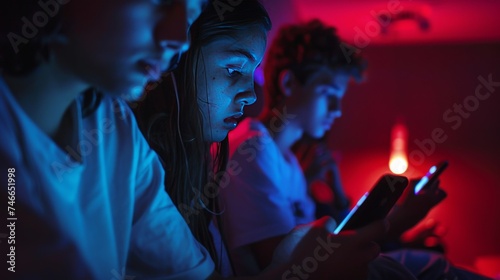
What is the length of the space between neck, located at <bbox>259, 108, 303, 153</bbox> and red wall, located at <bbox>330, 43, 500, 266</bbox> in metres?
1.19

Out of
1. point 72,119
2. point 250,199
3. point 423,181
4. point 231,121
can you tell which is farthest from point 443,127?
point 72,119

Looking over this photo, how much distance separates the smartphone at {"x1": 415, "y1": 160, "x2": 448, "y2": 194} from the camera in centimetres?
106

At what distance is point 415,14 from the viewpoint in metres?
1.98

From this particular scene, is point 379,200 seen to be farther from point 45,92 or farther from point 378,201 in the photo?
point 45,92

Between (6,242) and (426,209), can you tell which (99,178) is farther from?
(426,209)

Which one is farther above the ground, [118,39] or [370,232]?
[118,39]

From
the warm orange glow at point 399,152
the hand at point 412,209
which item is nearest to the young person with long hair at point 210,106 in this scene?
the hand at point 412,209

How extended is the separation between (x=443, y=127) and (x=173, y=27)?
84.5 inches

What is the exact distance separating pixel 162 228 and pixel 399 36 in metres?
2.00

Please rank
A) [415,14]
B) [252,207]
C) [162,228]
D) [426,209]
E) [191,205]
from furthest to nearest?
1. [415,14]
2. [426,209]
3. [252,207]
4. [191,205]
5. [162,228]

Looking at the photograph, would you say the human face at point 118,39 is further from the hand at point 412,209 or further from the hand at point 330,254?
the hand at point 412,209

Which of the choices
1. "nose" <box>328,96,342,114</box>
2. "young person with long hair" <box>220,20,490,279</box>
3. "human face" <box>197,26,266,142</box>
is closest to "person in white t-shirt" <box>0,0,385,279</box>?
"human face" <box>197,26,266,142</box>

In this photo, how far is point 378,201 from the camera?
0.75 m

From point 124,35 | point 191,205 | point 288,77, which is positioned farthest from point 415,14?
point 124,35
